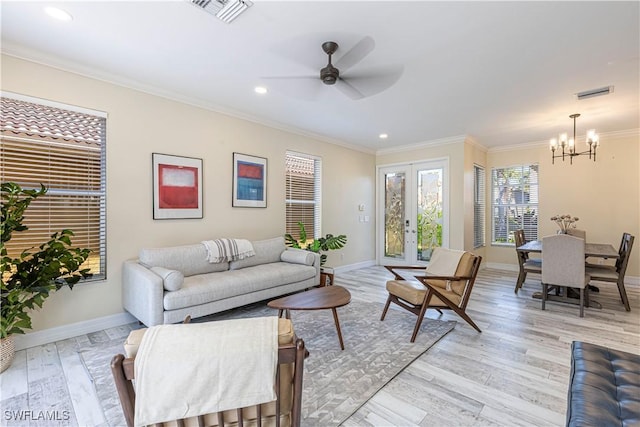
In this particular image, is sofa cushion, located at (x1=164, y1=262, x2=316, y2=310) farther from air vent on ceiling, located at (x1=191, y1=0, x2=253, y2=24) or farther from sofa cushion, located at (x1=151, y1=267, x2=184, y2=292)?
air vent on ceiling, located at (x1=191, y1=0, x2=253, y2=24)

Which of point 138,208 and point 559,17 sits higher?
point 559,17

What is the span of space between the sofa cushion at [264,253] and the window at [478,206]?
13.4 ft

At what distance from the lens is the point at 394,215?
6516 mm

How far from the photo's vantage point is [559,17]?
6.83ft

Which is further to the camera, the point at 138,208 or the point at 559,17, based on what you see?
the point at 138,208

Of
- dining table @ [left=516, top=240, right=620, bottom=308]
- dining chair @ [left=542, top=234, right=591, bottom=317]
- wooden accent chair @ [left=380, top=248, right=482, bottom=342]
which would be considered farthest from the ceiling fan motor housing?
dining table @ [left=516, top=240, right=620, bottom=308]

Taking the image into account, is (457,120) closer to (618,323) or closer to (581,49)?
(581,49)

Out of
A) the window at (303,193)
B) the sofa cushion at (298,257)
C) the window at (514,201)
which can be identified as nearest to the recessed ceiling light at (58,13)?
the window at (303,193)

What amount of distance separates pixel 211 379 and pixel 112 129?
3212 millimetres

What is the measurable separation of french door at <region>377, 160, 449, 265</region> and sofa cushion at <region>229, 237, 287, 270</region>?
3022mm

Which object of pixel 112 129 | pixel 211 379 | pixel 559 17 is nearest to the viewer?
pixel 211 379

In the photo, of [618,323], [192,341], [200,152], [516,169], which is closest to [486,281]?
[618,323]

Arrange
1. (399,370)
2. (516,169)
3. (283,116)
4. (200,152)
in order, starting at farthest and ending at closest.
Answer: (516,169), (283,116), (200,152), (399,370)

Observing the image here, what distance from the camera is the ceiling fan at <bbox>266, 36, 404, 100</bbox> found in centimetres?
221
